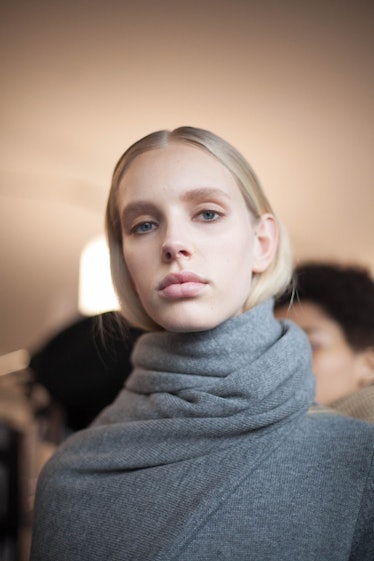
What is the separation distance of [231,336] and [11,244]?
789mm

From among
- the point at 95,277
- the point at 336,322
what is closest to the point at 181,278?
the point at 336,322

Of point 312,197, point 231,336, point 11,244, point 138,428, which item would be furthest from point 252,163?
point 11,244

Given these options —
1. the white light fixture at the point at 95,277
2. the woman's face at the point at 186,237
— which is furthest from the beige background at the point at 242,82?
the white light fixture at the point at 95,277

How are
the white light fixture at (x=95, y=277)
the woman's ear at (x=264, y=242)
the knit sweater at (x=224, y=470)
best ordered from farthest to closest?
the white light fixture at (x=95, y=277), the woman's ear at (x=264, y=242), the knit sweater at (x=224, y=470)

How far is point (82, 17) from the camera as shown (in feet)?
2.25

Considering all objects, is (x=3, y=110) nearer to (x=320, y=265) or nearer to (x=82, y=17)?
(x=82, y=17)

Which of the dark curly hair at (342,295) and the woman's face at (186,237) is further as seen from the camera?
the dark curly hair at (342,295)

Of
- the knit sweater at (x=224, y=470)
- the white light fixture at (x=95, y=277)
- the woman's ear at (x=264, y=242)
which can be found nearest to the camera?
the knit sweater at (x=224, y=470)

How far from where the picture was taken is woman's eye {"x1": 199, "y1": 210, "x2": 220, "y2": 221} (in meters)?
0.56

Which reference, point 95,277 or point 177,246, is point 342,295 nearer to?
point 177,246

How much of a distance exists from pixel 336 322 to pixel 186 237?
284 mm

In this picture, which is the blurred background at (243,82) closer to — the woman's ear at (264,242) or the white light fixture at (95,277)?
the woman's ear at (264,242)

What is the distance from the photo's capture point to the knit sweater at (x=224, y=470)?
1.70 ft

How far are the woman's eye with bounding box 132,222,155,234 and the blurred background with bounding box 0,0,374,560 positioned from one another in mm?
169
